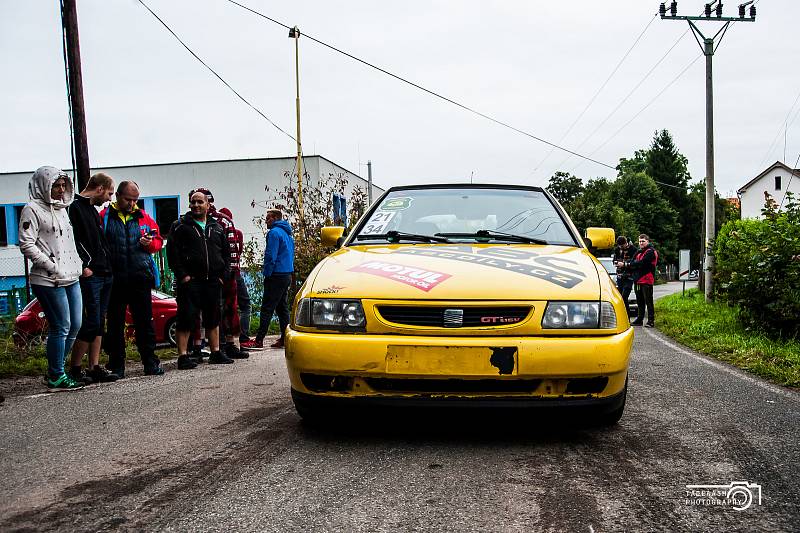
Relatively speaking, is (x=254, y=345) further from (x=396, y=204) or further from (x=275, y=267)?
(x=396, y=204)

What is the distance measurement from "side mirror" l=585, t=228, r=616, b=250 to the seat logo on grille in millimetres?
1876

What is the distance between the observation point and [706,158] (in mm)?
20984

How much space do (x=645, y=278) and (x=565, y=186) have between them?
72596 mm

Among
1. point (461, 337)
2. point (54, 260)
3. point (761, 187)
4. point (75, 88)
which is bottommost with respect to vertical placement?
point (461, 337)

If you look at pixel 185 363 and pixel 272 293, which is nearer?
pixel 185 363

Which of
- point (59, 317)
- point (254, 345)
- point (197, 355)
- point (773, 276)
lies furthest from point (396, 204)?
point (773, 276)

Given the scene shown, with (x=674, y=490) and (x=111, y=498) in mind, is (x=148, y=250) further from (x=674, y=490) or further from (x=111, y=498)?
(x=674, y=490)

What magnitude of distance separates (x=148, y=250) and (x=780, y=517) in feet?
18.3

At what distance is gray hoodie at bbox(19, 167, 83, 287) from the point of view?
5395 mm

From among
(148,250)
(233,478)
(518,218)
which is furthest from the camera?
(148,250)

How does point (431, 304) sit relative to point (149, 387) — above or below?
above

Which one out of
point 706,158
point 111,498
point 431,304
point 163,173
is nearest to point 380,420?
point 431,304

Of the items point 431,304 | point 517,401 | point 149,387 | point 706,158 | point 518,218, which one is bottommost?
point 149,387

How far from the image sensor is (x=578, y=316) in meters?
3.55
